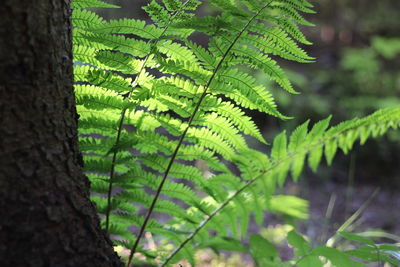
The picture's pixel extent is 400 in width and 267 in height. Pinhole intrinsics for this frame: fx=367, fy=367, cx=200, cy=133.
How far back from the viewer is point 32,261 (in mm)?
738

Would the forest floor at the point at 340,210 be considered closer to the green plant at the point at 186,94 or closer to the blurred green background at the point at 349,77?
the blurred green background at the point at 349,77

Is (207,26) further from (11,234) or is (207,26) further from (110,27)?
(11,234)

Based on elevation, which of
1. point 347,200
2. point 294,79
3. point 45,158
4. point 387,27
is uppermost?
point 387,27

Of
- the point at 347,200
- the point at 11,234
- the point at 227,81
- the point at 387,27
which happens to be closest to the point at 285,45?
the point at 227,81

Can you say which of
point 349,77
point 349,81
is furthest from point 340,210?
point 349,77

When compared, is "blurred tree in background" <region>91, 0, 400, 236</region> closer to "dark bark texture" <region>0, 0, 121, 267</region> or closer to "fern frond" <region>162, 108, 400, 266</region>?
"fern frond" <region>162, 108, 400, 266</region>

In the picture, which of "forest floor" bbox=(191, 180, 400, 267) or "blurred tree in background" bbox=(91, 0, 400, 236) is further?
"blurred tree in background" bbox=(91, 0, 400, 236)

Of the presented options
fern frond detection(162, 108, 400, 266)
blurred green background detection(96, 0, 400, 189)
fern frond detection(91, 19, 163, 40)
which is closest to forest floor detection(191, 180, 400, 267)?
blurred green background detection(96, 0, 400, 189)

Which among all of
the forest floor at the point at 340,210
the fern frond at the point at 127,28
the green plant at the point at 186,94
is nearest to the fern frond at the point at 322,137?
the green plant at the point at 186,94

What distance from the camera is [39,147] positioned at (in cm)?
78

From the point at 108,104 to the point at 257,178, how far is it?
594 mm

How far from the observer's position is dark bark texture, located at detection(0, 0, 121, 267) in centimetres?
73

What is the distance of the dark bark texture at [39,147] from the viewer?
725 mm

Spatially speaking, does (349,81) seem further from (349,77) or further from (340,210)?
(340,210)
